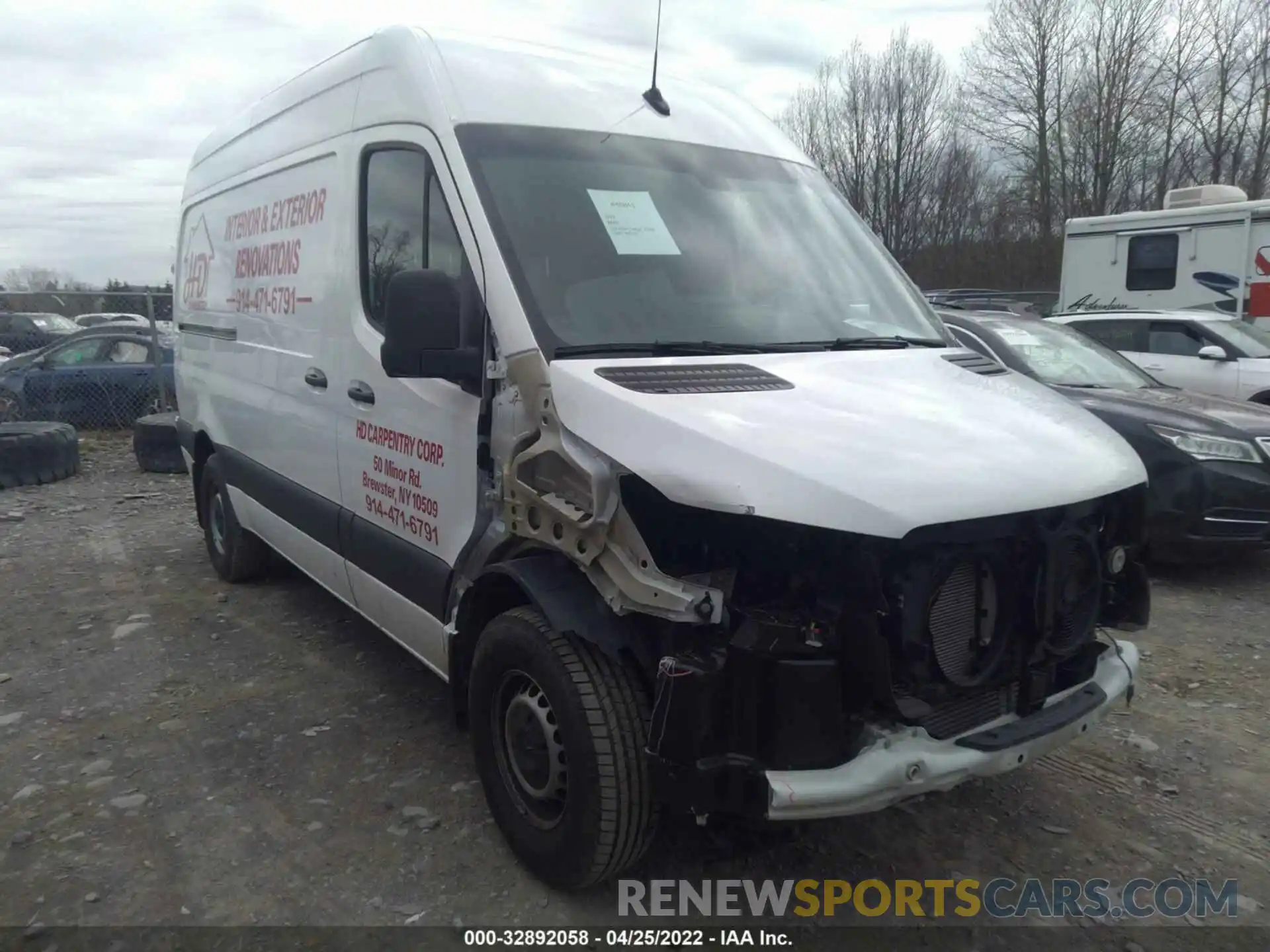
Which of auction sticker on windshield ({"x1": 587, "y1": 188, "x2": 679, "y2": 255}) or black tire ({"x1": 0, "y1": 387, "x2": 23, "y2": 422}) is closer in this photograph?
auction sticker on windshield ({"x1": 587, "y1": 188, "x2": 679, "y2": 255})

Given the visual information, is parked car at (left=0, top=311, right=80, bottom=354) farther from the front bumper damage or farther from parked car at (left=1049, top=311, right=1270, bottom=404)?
the front bumper damage

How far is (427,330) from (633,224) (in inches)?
32.7

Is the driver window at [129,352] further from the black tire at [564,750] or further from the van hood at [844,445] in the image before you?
the van hood at [844,445]

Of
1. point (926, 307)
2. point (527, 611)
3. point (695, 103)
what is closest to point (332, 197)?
point (695, 103)

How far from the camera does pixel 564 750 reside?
9.37 feet

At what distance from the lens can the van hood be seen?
2447 millimetres

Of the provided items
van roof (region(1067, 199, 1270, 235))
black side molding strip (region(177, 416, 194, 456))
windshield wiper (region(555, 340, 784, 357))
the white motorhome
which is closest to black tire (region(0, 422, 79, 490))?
black side molding strip (region(177, 416, 194, 456))

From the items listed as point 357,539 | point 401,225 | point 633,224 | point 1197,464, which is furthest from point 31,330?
point 1197,464

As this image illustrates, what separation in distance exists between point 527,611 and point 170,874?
57.5 inches

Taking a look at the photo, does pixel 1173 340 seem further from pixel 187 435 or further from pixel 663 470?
pixel 663 470

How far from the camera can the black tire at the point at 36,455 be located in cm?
972

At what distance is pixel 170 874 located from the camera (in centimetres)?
323

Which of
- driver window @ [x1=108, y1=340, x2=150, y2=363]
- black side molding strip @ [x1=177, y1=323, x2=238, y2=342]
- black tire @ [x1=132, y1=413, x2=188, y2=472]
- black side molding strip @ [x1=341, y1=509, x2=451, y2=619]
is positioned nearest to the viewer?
black side molding strip @ [x1=341, y1=509, x2=451, y2=619]

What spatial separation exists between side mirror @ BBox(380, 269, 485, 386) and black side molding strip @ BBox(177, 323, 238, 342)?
2.83m
